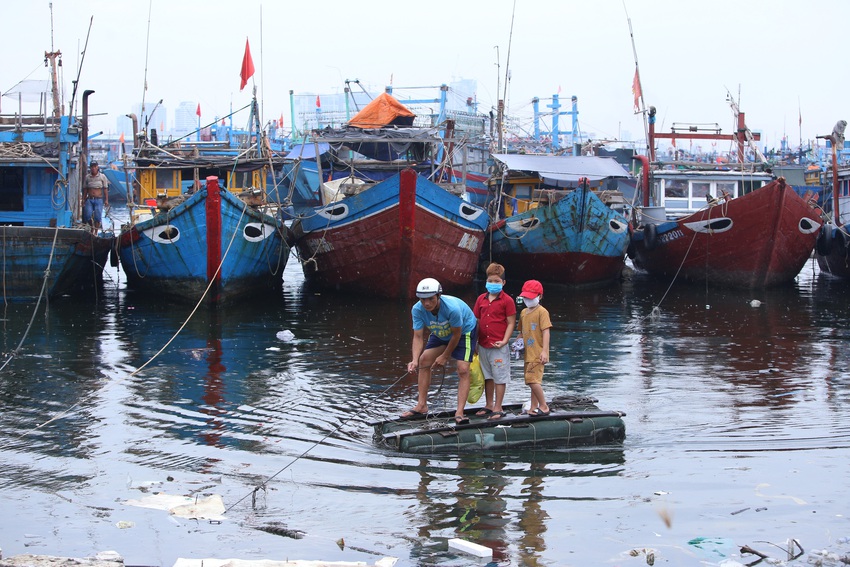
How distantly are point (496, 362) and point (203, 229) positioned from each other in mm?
11499

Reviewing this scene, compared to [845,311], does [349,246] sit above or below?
above

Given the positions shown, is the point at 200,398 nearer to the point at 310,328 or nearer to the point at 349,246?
the point at 310,328

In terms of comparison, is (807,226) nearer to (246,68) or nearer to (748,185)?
(748,185)

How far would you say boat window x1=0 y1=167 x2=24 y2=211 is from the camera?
2125cm

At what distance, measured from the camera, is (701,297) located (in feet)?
73.0

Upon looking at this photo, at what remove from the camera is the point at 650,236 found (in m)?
26.0

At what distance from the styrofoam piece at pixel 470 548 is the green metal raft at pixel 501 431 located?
6.95ft

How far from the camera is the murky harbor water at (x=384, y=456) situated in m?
6.39

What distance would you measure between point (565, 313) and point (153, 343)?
25.9 ft

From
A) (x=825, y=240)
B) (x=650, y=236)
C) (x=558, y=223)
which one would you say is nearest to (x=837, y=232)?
(x=825, y=240)

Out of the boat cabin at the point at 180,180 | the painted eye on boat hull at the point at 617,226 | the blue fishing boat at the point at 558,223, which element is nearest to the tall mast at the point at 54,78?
the boat cabin at the point at 180,180

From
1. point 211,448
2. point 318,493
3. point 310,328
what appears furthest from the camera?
point 310,328

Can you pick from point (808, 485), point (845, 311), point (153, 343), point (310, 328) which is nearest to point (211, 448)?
point (808, 485)

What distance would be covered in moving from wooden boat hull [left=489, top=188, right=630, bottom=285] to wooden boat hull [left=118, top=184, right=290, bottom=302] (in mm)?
5940
